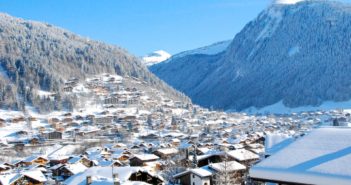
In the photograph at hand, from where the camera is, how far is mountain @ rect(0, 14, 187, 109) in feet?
431

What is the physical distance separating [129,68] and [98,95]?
3597 cm

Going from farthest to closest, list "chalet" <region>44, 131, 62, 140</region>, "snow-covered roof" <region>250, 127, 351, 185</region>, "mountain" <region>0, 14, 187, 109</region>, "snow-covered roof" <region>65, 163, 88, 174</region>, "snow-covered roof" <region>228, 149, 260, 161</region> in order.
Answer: "mountain" <region>0, 14, 187, 109</region>, "chalet" <region>44, 131, 62, 140</region>, "snow-covered roof" <region>65, 163, 88, 174</region>, "snow-covered roof" <region>228, 149, 260, 161</region>, "snow-covered roof" <region>250, 127, 351, 185</region>

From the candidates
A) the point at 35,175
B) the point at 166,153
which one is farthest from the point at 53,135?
the point at 35,175

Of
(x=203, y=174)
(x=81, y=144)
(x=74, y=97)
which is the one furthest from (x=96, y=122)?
(x=203, y=174)

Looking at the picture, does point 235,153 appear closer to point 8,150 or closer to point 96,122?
point 8,150

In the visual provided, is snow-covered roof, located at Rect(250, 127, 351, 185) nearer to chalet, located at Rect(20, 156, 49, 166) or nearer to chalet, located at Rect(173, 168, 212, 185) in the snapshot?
chalet, located at Rect(173, 168, 212, 185)

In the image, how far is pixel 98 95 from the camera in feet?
459

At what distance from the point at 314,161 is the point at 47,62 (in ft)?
486

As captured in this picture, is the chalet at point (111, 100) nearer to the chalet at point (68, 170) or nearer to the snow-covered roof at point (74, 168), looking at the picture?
the chalet at point (68, 170)

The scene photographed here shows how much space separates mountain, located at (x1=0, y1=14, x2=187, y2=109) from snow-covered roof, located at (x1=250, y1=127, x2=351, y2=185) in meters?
117

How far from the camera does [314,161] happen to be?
8633 millimetres

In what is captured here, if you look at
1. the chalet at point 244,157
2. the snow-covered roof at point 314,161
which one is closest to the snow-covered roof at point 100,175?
the chalet at point 244,157

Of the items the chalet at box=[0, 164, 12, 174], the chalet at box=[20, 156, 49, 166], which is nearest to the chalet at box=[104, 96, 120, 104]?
the chalet at box=[20, 156, 49, 166]

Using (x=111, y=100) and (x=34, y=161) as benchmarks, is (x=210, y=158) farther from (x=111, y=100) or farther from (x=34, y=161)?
(x=111, y=100)
